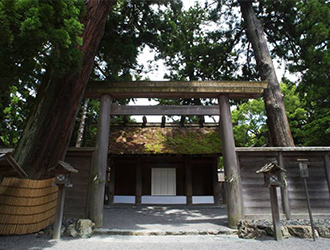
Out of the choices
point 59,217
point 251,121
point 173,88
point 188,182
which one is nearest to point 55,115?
point 59,217

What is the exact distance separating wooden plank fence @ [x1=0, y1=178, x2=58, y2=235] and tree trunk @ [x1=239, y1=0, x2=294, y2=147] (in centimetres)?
721

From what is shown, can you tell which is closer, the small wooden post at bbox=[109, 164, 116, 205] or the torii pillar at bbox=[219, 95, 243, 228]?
the torii pillar at bbox=[219, 95, 243, 228]

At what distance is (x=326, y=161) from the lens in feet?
17.6

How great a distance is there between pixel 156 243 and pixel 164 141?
6.98 m

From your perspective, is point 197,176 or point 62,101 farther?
point 197,176

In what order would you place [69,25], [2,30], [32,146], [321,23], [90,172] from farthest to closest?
[321,23]
[90,172]
[32,146]
[69,25]
[2,30]

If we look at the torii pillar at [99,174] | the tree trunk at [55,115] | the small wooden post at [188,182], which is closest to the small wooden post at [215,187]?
the small wooden post at [188,182]

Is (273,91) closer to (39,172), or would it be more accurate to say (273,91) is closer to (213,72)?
(213,72)

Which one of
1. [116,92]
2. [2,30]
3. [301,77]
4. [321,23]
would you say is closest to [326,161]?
[301,77]

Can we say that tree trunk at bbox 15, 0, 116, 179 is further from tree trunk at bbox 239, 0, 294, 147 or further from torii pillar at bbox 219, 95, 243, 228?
tree trunk at bbox 239, 0, 294, 147

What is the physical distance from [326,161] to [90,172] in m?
6.59

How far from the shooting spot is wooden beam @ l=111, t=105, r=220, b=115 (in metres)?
5.75

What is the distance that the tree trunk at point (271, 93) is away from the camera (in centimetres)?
666

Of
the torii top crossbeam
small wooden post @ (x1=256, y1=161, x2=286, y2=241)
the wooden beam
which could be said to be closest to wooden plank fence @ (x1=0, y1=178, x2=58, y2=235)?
the wooden beam
